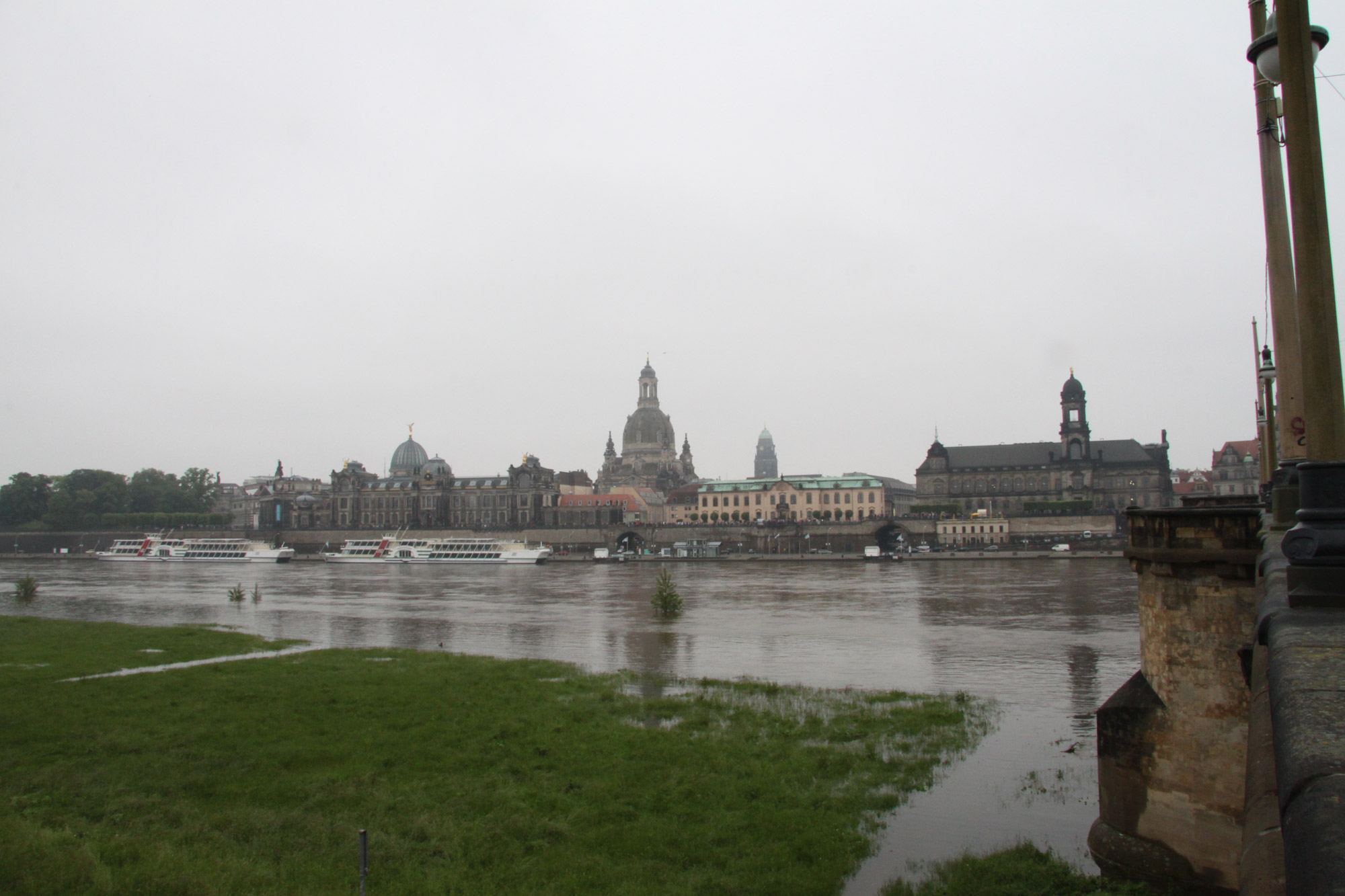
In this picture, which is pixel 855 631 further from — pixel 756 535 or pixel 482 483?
pixel 482 483

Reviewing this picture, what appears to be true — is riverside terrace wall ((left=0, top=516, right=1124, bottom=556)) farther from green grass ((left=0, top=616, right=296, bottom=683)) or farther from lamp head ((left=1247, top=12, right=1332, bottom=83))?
lamp head ((left=1247, top=12, right=1332, bottom=83))

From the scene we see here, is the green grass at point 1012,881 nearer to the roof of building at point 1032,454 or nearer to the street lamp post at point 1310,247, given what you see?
the street lamp post at point 1310,247

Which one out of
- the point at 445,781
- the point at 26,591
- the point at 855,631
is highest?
the point at 26,591

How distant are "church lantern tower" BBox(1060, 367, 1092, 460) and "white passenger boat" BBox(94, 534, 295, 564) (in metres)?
90.9

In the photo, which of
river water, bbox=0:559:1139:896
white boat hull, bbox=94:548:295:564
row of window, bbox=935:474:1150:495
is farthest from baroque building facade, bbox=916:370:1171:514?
white boat hull, bbox=94:548:295:564

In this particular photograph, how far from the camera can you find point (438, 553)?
9725 cm

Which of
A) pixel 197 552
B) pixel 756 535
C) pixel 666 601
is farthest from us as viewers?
pixel 197 552

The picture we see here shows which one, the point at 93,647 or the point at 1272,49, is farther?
the point at 93,647

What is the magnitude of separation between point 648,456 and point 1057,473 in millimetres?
59610

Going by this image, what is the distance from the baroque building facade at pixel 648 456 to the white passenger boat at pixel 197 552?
48391 millimetres

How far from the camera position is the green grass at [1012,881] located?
423 inches

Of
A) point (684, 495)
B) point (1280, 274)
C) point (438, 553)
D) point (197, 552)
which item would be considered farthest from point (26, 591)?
point (684, 495)

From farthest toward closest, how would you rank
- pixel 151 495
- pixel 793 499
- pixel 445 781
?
pixel 151 495
pixel 793 499
pixel 445 781

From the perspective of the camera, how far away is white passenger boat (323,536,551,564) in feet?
302
